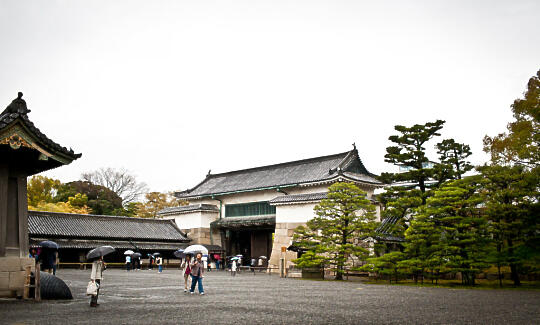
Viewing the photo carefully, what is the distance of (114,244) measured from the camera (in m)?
40.4

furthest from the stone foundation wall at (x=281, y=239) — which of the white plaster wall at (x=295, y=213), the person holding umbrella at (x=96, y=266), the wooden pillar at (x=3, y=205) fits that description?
the wooden pillar at (x=3, y=205)

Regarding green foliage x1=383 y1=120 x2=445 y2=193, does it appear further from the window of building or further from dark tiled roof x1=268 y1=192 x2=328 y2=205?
the window of building

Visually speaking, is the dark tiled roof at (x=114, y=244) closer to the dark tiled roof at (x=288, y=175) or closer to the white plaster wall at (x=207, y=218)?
the white plaster wall at (x=207, y=218)

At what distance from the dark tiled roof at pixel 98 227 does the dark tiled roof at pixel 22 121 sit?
1129 inches

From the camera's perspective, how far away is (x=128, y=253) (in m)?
35.9

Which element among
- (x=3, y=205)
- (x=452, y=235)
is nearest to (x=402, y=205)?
(x=452, y=235)

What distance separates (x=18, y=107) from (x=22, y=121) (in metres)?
0.57

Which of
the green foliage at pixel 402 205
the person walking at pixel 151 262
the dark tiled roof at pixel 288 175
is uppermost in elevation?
the dark tiled roof at pixel 288 175

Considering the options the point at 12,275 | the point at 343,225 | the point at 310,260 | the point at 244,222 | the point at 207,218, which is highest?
the point at 343,225

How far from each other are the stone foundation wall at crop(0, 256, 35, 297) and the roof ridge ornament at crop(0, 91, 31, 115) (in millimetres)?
3732

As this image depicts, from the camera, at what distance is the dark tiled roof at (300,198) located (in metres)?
35.1

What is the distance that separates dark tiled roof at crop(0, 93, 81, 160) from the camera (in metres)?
10.8

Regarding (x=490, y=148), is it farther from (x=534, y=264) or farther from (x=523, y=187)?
(x=534, y=264)

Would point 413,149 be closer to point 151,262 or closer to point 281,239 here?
point 281,239
